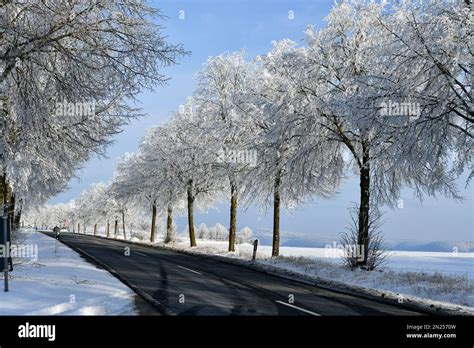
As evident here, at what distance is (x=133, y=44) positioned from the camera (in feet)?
29.2

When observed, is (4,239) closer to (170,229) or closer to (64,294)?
(64,294)

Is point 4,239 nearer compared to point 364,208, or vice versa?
point 4,239

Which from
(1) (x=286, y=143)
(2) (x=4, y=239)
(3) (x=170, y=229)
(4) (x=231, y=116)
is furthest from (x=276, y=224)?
(3) (x=170, y=229)

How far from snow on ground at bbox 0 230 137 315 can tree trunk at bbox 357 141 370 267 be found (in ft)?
29.8

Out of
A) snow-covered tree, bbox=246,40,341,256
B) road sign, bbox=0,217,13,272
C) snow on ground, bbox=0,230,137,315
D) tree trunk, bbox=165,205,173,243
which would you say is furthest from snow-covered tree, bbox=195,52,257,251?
road sign, bbox=0,217,13,272

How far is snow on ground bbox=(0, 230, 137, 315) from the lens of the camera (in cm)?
743

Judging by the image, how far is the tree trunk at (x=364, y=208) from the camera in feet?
52.4

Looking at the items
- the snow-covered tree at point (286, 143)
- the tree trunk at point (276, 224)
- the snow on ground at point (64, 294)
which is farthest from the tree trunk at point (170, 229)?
the snow on ground at point (64, 294)

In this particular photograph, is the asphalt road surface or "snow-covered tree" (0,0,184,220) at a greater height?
"snow-covered tree" (0,0,184,220)

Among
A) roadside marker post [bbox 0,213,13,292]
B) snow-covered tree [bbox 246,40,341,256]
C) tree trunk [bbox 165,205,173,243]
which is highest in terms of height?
snow-covered tree [bbox 246,40,341,256]

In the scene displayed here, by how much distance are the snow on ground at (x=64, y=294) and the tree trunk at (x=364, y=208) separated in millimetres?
9092

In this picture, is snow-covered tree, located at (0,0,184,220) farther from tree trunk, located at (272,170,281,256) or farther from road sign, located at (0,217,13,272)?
tree trunk, located at (272,170,281,256)

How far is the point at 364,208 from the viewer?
1633 centimetres

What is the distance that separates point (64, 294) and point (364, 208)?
11.3 metres
